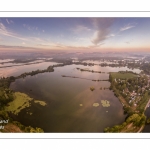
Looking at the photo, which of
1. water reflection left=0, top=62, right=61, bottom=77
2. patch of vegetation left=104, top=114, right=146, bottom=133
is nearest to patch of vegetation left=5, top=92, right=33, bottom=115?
water reflection left=0, top=62, right=61, bottom=77

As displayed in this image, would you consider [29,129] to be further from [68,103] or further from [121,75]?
[121,75]

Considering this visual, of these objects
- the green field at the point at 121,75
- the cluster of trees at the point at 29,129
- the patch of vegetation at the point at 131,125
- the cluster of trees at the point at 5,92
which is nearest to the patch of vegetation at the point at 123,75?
the green field at the point at 121,75

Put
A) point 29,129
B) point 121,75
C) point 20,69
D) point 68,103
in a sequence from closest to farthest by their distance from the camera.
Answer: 1. point 29,129
2. point 68,103
3. point 20,69
4. point 121,75

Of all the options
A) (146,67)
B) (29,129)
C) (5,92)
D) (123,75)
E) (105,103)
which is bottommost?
(29,129)

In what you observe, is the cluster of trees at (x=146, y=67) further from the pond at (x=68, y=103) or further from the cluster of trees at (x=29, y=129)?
the cluster of trees at (x=29, y=129)

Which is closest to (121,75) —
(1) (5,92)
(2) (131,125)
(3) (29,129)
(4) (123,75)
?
(4) (123,75)

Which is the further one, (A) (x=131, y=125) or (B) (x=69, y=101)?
(B) (x=69, y=101)
